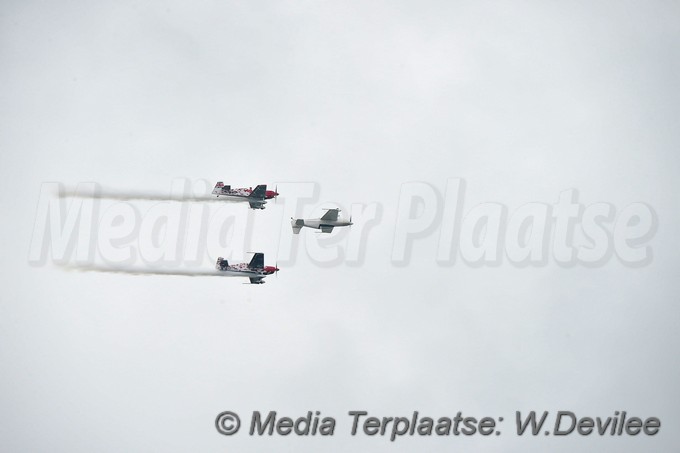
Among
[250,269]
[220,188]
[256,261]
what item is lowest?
[250,269]

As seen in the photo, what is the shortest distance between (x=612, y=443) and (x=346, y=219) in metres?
73.2

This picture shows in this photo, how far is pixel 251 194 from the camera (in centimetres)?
10756

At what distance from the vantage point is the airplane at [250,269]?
103812mm

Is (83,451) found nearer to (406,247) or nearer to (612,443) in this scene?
(406,247)

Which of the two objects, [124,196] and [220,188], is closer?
[124,196]

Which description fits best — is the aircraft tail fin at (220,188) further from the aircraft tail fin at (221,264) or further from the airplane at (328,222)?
the airplane at (328,222)

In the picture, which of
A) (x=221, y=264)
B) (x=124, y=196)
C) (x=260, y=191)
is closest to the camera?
(x=124, y=196)

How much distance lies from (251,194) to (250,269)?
38.9 ft

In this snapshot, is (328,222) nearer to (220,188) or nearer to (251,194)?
(251,194)

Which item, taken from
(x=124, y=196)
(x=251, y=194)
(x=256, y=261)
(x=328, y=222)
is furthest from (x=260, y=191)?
(x=124, y=196)

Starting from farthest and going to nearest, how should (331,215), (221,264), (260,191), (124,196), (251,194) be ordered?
1. (251,194)
2. (260,191)
3. (331,215)
4. (221,264)
5. (124,196)

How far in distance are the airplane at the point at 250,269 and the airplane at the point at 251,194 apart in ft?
28.2

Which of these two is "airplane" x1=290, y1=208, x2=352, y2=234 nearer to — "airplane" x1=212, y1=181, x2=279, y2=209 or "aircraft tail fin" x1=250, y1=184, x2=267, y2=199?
"airplane" x1=212, y1=181, x2=279, y2=209

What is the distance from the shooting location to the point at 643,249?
324ft
